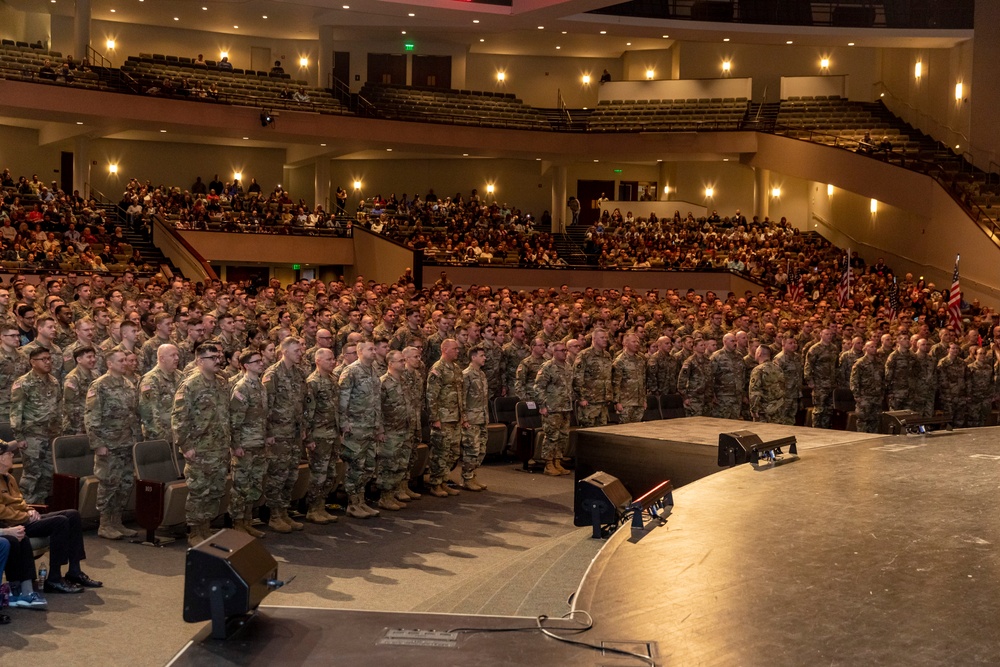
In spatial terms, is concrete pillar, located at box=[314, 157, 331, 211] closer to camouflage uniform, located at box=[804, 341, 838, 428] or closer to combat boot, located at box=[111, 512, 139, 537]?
camouflage uniform, located at box=[804, 341, 838, 428]

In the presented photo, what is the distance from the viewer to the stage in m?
3.81

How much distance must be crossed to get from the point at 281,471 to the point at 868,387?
789cm

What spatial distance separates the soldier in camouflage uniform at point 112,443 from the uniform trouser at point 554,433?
4783 mm

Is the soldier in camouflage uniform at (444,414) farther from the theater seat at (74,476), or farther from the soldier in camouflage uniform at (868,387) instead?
the soldier in camouflage uniform at (868,387)

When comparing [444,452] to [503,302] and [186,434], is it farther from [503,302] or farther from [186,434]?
[503,302]

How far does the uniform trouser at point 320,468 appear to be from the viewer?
9500mm

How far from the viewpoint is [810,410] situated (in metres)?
14.2

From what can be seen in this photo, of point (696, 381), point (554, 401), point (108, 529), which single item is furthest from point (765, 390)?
point (108, 529)

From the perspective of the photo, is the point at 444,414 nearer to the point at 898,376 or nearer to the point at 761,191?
the point at 898,376

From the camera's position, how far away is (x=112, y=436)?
8680mm

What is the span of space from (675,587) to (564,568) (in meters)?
1.51

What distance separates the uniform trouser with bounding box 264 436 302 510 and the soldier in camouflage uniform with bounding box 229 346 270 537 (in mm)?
184

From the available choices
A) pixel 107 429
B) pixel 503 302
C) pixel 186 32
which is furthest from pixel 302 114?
pixel 107 429

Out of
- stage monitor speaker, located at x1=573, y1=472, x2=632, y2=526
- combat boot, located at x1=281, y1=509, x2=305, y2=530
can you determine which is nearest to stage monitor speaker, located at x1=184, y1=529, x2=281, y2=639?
stage monitor speaker, located at x1=573, y1=472, x2=632, y2=526
